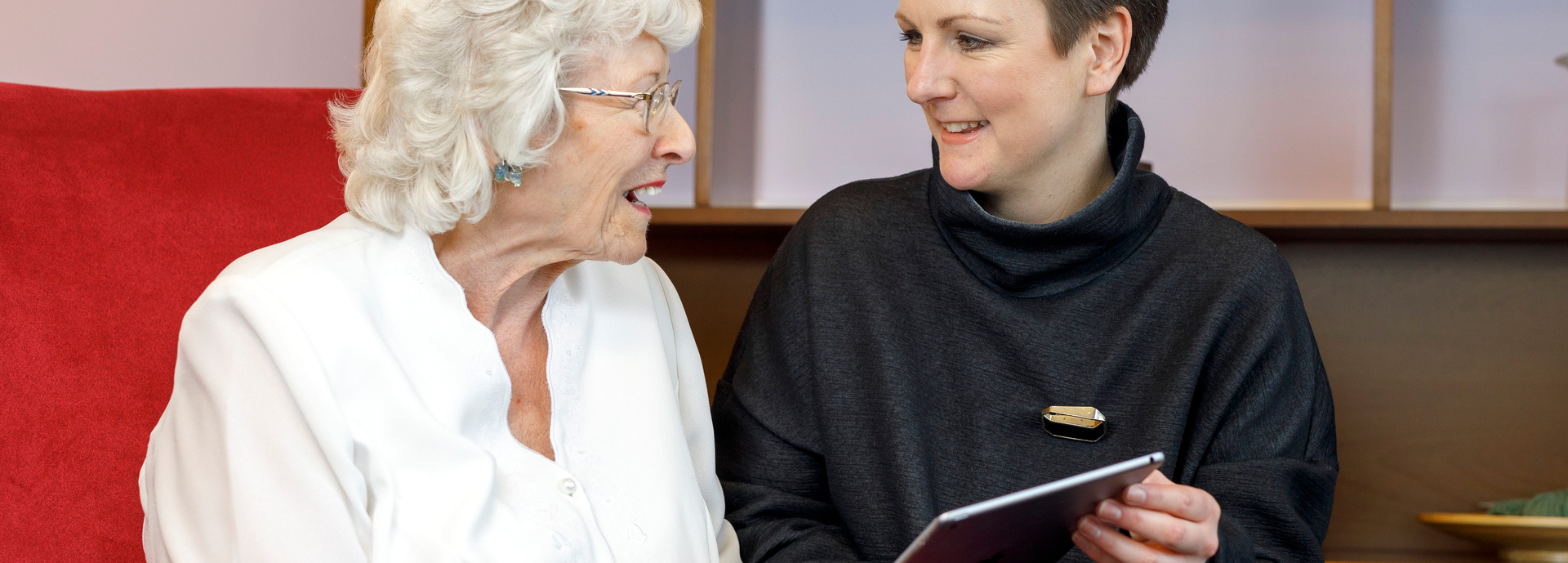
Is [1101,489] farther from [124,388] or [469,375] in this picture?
[124,388]

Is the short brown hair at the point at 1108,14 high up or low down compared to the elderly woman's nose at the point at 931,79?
up

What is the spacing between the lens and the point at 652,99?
1.07m

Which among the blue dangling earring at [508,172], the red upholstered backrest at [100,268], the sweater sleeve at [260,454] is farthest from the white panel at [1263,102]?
the sweater sleeve at [260,454]

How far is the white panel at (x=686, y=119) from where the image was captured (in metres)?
2.08

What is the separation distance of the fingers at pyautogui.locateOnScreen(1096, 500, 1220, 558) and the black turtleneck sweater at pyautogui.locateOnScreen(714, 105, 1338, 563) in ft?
0.72

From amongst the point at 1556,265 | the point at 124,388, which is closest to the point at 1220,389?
the point at 1556,265

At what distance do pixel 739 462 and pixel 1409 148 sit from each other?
4.19ft

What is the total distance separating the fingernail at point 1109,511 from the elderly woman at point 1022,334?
10.8 inches

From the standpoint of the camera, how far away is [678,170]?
2145 mm

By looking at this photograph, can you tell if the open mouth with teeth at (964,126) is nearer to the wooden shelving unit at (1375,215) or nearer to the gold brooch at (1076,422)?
the gold brooch at (1076,422)

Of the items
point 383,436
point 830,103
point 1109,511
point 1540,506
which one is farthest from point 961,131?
point 1540,506

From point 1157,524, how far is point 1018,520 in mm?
172

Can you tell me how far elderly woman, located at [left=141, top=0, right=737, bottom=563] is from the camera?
2.84 feet

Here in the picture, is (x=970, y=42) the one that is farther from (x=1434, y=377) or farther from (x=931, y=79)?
(x=1434, y=377)
